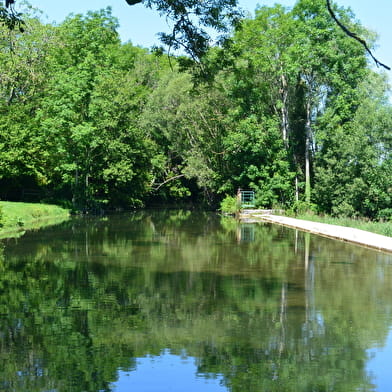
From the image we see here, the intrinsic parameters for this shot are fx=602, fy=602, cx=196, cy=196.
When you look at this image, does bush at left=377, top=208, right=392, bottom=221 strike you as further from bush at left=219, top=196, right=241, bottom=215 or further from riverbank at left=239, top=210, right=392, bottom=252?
bush at left=219, top=196, right=241, bottom=215

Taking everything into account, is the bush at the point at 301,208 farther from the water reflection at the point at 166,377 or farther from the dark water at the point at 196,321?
the water reflection at the point at 166,377

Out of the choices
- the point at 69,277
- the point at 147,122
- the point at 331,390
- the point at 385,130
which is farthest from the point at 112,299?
the point at 147,122

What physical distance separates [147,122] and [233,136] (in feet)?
33.1

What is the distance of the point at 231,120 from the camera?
45.4 metres

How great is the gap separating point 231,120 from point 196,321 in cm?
3580

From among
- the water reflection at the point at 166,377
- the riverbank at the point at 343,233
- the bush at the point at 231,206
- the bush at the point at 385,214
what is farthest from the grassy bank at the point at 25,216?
the water reflection at the point at 166,377

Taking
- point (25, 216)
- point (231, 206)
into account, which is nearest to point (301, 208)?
point (231, 206)

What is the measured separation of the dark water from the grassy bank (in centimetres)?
826

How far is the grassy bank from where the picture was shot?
28781mm

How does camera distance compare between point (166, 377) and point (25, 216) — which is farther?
point (25, 216)

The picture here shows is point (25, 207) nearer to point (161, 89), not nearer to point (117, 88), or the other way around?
point (117, 88)

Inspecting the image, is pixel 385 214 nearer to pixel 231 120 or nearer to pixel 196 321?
pixel 231 120

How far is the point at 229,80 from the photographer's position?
4375 centimetres

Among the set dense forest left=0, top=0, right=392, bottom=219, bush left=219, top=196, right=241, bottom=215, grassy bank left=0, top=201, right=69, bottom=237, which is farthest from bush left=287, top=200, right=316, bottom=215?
grassy bank left=0, top=201, right=69, bottom=237
